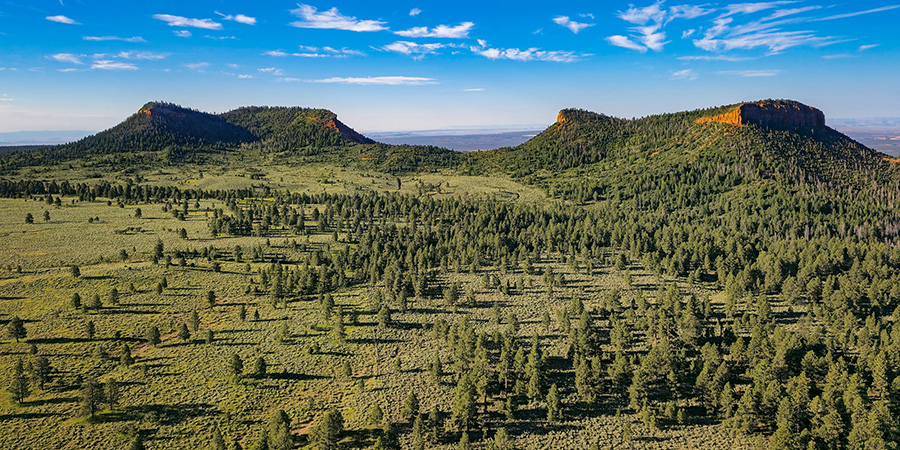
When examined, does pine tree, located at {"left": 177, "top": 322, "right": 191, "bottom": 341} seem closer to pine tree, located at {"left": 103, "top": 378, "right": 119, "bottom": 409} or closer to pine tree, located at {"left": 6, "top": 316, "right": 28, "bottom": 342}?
pine tree, located at {"left": 103, "top": 378, "right": 119, "bottom": 409}

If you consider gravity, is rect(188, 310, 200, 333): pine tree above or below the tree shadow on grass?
above

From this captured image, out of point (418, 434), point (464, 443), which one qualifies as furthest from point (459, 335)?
point (464, 443)

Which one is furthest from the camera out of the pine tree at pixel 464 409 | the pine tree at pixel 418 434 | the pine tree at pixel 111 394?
the pine tree at pixel 111 394

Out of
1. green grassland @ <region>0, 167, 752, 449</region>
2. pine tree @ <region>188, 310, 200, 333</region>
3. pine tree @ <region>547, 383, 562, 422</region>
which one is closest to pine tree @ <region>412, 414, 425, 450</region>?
green grassland @ <region>0, 167, 752, 449</region>

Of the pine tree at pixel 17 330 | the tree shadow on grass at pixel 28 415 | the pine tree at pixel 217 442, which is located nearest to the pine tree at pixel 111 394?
the tree shadow on grass at pixel 28 415

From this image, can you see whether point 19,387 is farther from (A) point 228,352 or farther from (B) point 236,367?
(B) point 236,367

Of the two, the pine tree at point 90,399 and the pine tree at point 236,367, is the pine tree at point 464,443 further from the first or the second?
the pine tree at point 90,399

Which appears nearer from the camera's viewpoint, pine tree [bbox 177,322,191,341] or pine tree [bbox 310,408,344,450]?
pine tree [bbox 310,408,344,450]

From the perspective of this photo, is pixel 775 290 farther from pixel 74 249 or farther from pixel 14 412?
pixel 74 249
